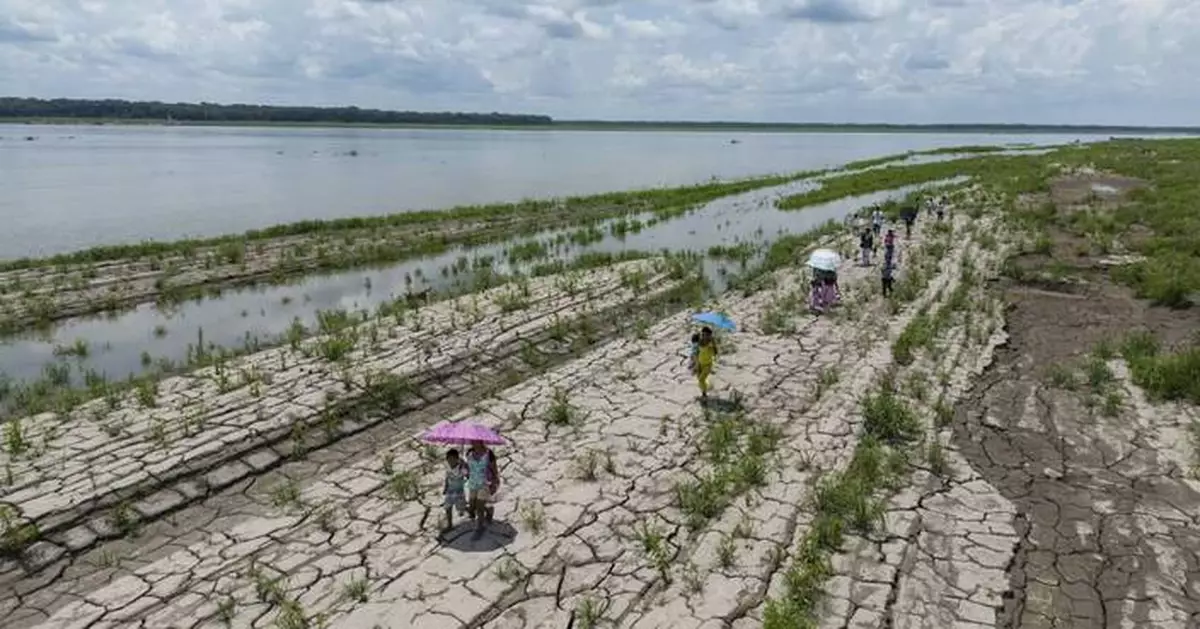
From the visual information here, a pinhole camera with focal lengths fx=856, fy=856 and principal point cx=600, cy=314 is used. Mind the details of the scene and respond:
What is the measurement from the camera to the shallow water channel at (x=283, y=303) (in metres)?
16.1

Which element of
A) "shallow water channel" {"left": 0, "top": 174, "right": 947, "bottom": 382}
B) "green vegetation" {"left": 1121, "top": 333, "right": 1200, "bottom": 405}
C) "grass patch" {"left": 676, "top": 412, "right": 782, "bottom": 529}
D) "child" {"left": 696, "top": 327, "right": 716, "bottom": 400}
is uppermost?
"child" {"left": 696, "top": 327, "right": 716, "bottom": 400}

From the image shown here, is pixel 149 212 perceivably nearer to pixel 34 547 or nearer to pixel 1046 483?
pixel 34 547

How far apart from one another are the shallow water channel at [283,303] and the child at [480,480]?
924 cm

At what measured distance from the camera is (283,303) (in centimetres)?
2075

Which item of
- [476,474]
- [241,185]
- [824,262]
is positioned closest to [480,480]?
[476,474]

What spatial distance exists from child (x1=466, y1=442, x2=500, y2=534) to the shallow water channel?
9238 mm

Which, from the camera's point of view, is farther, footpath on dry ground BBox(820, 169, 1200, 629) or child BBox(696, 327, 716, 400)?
child BBox(696, 327, 716, 400)

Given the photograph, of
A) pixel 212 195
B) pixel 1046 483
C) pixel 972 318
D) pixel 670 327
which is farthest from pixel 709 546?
pixel 212 195

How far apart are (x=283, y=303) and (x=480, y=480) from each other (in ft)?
46.1

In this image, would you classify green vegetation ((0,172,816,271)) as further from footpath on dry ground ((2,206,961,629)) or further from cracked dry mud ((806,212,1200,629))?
cracked dry mud ((806,212,1200,629))

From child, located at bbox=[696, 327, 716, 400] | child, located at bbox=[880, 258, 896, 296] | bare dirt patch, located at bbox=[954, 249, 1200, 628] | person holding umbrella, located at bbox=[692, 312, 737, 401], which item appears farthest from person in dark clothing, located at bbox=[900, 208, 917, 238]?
child, located at bbox=[696, 327, 716, 400]

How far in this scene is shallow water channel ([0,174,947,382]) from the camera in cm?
1609

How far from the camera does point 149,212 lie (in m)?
43.5

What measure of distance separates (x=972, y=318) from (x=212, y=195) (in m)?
48.3
